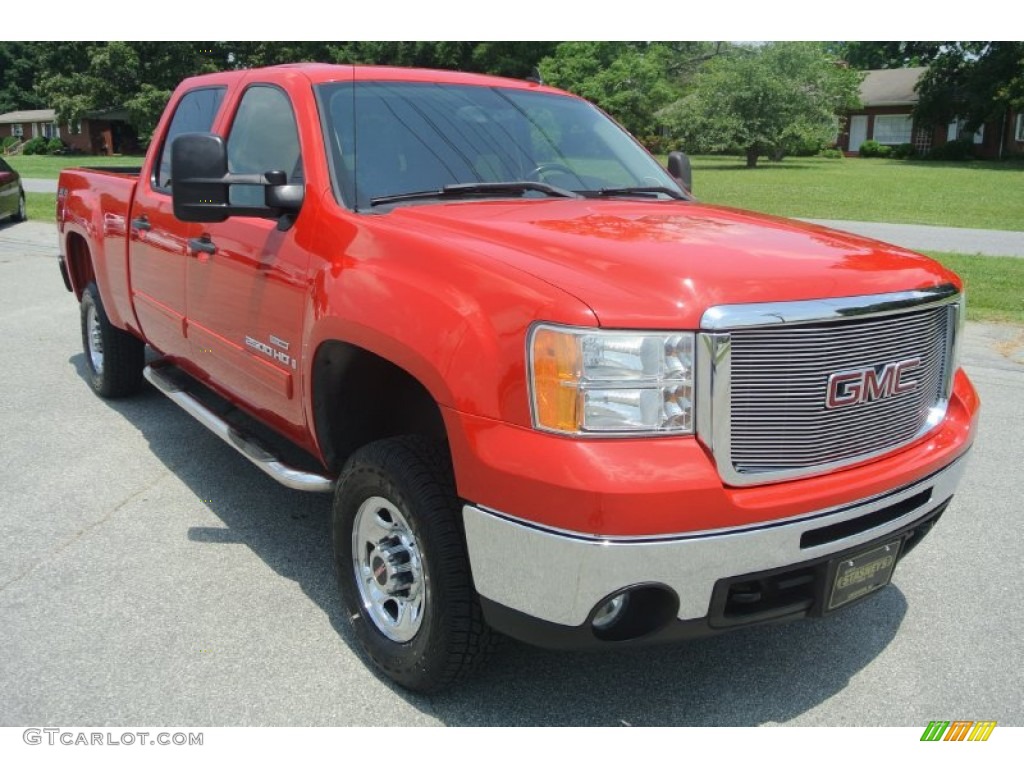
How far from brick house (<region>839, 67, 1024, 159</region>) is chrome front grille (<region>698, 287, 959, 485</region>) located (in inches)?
2270

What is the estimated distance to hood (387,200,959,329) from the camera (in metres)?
2.38

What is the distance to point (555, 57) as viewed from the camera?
169ft

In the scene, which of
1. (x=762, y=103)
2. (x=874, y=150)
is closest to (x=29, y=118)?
(x=762, y=103)

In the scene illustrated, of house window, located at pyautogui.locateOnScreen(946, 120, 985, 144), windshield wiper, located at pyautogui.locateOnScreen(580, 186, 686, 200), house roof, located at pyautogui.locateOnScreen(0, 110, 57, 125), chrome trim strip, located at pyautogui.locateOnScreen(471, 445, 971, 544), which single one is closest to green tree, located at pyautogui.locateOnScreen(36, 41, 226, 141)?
house roof, located at pyautogui.locateOnScreen(0, 110, 57, 125)

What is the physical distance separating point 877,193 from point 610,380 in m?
26.1

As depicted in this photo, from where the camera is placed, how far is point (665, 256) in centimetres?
259

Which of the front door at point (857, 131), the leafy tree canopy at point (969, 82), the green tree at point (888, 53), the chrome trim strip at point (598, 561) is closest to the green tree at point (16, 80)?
the front door at point (857, 131)

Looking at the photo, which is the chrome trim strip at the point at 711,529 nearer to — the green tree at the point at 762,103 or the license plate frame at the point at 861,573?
the license plate frame at the point at 861,573

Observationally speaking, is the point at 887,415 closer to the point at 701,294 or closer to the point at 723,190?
the point at 701,294

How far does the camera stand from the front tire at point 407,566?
2672 mm

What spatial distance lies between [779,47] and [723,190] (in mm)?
20586

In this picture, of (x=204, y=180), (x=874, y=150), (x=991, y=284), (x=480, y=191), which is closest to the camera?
(x=204, y=180)

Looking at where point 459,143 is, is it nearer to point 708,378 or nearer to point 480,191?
point 480,191

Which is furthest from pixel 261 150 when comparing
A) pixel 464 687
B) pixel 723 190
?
pixel 723 190
